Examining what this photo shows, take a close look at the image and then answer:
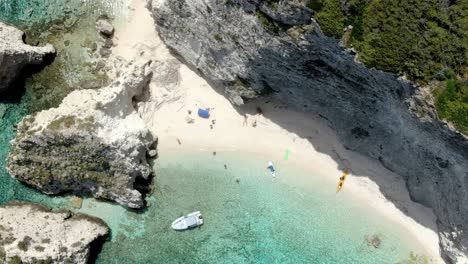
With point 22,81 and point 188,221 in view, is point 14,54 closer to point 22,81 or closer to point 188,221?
point 22,81

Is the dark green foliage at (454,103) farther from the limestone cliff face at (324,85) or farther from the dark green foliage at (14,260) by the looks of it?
the dark green foliage at (14,260)

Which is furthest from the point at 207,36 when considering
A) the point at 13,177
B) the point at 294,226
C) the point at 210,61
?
the point at 13,177

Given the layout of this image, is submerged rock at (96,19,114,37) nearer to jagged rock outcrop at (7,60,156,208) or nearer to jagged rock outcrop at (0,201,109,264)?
jagged rock outcrop at (7,60,156,208)

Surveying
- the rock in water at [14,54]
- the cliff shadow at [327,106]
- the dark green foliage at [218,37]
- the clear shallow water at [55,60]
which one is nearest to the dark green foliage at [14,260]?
the clear shallow water at [55,60]

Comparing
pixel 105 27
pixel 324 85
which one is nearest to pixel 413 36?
pixel 324 85

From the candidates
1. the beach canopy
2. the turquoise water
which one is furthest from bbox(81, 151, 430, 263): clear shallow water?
the beach canopy

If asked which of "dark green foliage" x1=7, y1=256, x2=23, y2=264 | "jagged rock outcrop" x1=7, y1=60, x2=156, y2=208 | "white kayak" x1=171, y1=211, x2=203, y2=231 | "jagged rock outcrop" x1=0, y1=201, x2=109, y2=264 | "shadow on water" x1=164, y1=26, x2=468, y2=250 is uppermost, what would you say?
"shadow on water" x1=164, y1=26, x2=468, y2=250
